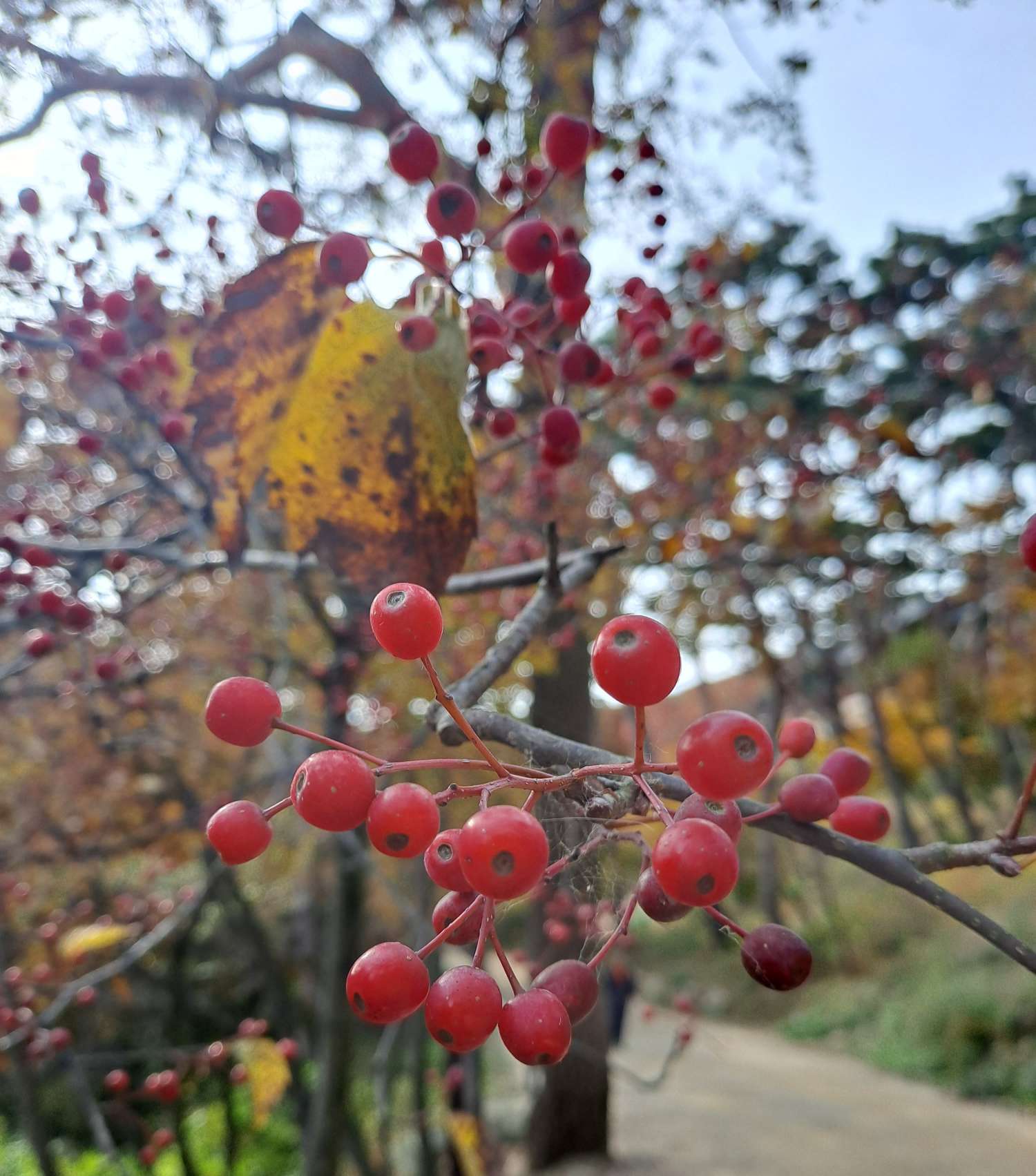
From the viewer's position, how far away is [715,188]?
5.72m

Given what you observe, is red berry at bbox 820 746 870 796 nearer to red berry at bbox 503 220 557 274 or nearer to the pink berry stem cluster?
the pink berry stem cluster

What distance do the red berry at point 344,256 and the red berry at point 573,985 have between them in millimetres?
983

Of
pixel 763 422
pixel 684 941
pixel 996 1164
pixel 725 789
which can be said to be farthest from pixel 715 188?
pixel 684 941

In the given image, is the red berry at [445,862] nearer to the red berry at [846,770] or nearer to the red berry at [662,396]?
the red berry at [846,770]

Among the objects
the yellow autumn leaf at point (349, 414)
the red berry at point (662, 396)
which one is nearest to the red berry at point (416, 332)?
the yellow autumn leaf at point (349, 414)

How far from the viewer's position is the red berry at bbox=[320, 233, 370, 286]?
112 cm

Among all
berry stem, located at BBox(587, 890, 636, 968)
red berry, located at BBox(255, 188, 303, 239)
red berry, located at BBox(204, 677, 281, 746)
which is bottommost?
berry stem, located at BBox(587, 890, 636, 968)

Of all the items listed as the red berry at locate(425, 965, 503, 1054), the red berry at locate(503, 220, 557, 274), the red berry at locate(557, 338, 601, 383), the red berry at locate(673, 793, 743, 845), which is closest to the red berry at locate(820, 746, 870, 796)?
the red berry at locate(673, 793, 743, 845)

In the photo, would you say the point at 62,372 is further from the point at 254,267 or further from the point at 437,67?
the point at 254,267

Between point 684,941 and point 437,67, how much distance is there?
17.4 metres

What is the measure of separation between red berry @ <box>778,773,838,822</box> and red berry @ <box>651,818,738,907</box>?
0.20 m

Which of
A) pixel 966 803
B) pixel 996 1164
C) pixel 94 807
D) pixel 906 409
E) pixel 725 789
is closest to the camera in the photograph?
pixel 725 789

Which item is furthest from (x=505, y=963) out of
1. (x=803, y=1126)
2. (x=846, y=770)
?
(x=803, y=1126)

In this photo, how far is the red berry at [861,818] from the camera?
0.90m
